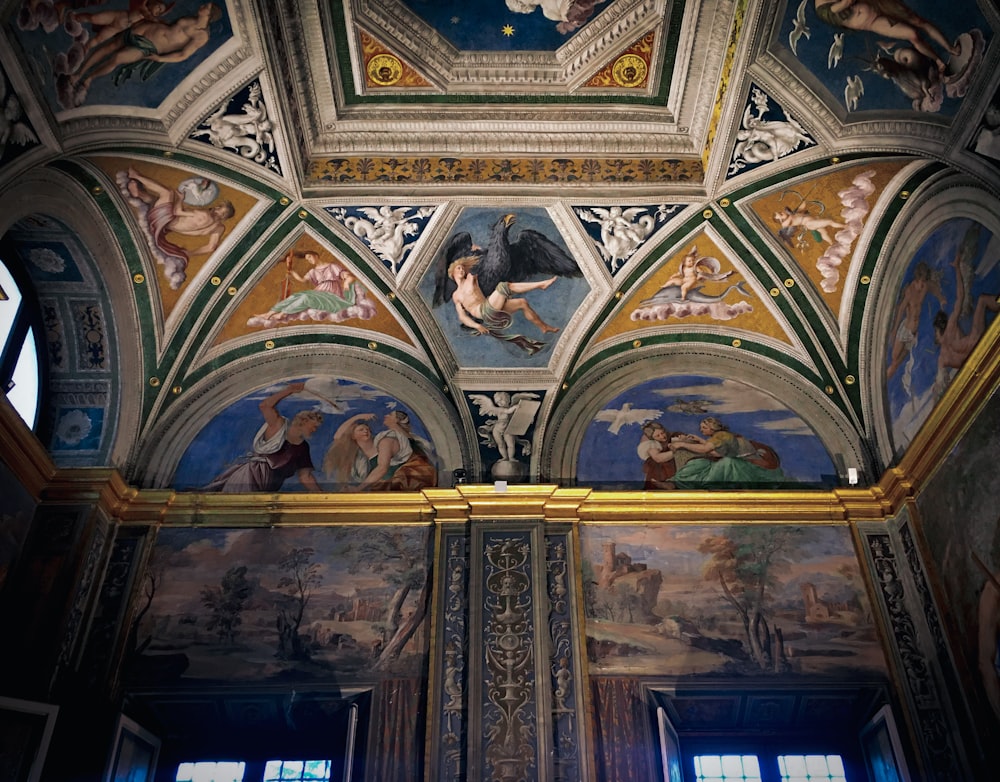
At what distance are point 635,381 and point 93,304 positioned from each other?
6.95m

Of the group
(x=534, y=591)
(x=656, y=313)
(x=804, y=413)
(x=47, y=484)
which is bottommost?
(x=534, y=591)

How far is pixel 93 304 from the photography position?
11211mm

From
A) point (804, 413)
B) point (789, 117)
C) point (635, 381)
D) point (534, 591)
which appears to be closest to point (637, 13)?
point (789, 117)

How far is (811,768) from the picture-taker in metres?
9.82

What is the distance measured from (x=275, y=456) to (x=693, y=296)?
5.84 meters

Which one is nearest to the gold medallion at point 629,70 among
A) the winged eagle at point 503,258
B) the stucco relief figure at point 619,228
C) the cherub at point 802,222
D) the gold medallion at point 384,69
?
the stucco relief figure at point 619,228

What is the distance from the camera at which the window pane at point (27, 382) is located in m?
10.6

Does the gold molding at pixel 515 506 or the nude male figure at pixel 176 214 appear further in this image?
the gold molding at pixel 515 506

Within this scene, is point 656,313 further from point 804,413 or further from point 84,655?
point 84,655

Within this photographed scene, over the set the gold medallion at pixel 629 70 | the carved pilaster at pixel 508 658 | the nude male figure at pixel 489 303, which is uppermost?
the gold medallion at pixel 629 70

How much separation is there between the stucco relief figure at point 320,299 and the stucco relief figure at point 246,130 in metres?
1.52

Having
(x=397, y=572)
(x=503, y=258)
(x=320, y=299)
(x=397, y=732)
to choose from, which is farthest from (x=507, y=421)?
(x=397, y=732)

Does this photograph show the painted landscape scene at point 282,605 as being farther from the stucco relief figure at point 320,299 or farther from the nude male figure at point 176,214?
the nude male figure at point 176,214

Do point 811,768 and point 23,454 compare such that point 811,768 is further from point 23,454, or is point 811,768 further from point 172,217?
point 172,217
